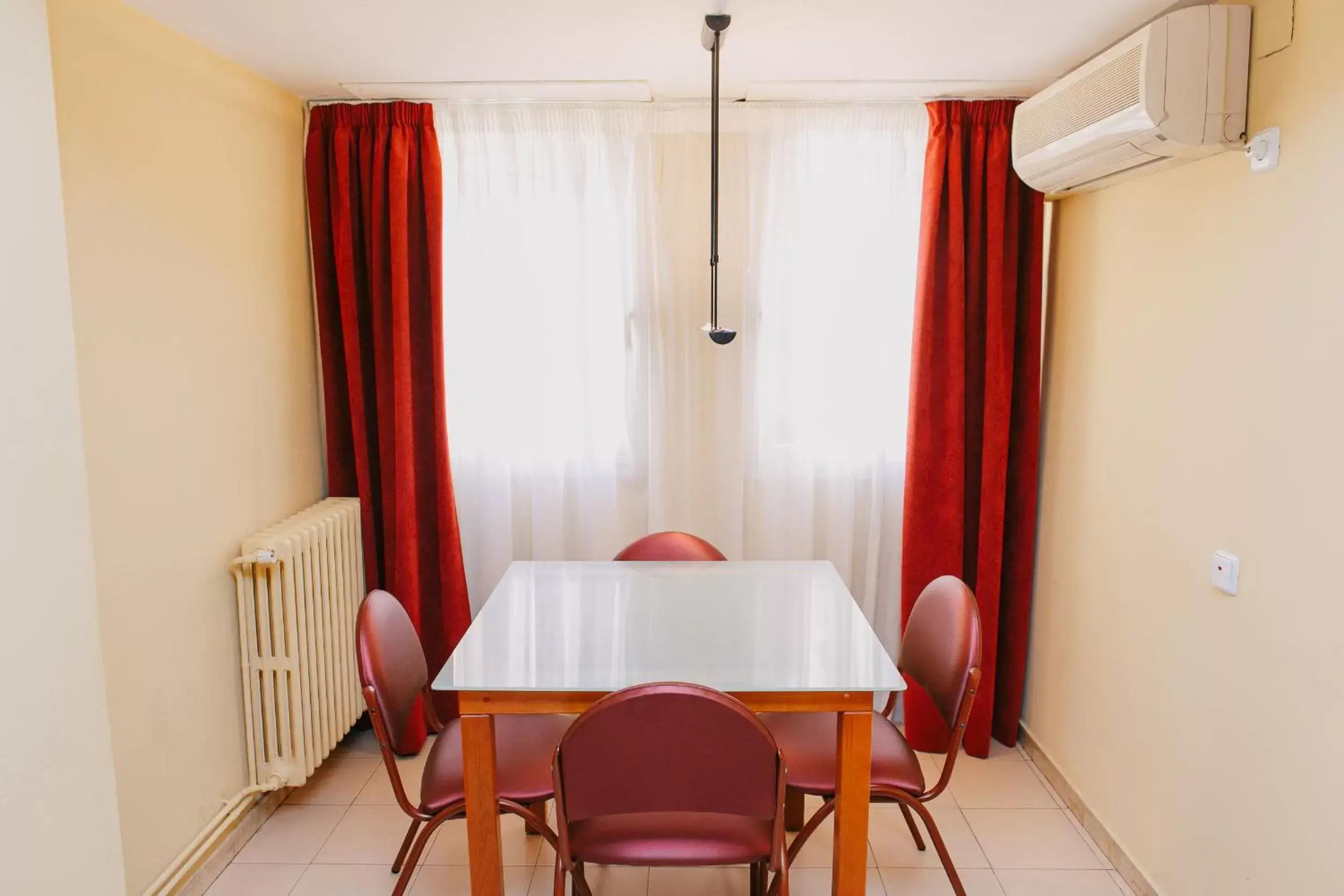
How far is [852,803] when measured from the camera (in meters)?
2.05

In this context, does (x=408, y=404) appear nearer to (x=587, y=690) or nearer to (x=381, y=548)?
(x=381, y=548)

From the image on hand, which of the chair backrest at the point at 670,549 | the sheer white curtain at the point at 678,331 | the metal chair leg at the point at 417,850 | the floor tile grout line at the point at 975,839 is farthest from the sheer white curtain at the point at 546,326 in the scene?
the floor tile grout line at the point at 975,839

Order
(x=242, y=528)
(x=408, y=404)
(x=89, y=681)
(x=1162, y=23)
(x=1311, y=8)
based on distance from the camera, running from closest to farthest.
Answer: (x=89, y=681) → (x=1311, y=8) → (x=1162, y=23) → (x=242, y=528) → (x=408, y=404)

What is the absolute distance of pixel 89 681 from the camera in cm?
164

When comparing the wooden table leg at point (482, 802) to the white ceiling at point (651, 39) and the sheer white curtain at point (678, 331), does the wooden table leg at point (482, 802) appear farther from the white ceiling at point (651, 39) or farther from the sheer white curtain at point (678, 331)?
the white ceiling at point (651, 39)

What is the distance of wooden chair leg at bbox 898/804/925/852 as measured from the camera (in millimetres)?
2604

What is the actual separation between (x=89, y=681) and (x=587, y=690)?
3.17 feet

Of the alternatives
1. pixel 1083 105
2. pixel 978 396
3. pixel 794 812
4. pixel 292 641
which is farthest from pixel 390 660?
pixel 1083 105

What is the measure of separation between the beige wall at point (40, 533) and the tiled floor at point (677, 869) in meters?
1.02

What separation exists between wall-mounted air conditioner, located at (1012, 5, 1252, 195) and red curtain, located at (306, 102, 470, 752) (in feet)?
7.01

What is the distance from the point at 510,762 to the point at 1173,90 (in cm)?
232

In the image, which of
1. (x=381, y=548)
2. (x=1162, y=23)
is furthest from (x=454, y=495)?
(x=1162, y=23)

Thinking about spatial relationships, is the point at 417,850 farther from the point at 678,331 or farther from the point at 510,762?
the point at 678,331

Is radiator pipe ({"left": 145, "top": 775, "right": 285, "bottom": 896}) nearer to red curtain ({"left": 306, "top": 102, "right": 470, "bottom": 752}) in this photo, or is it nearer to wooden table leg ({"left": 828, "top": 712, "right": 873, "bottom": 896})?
red curtain ({"left": 306, "top": 102, "right": 470, "bottom": 752})
